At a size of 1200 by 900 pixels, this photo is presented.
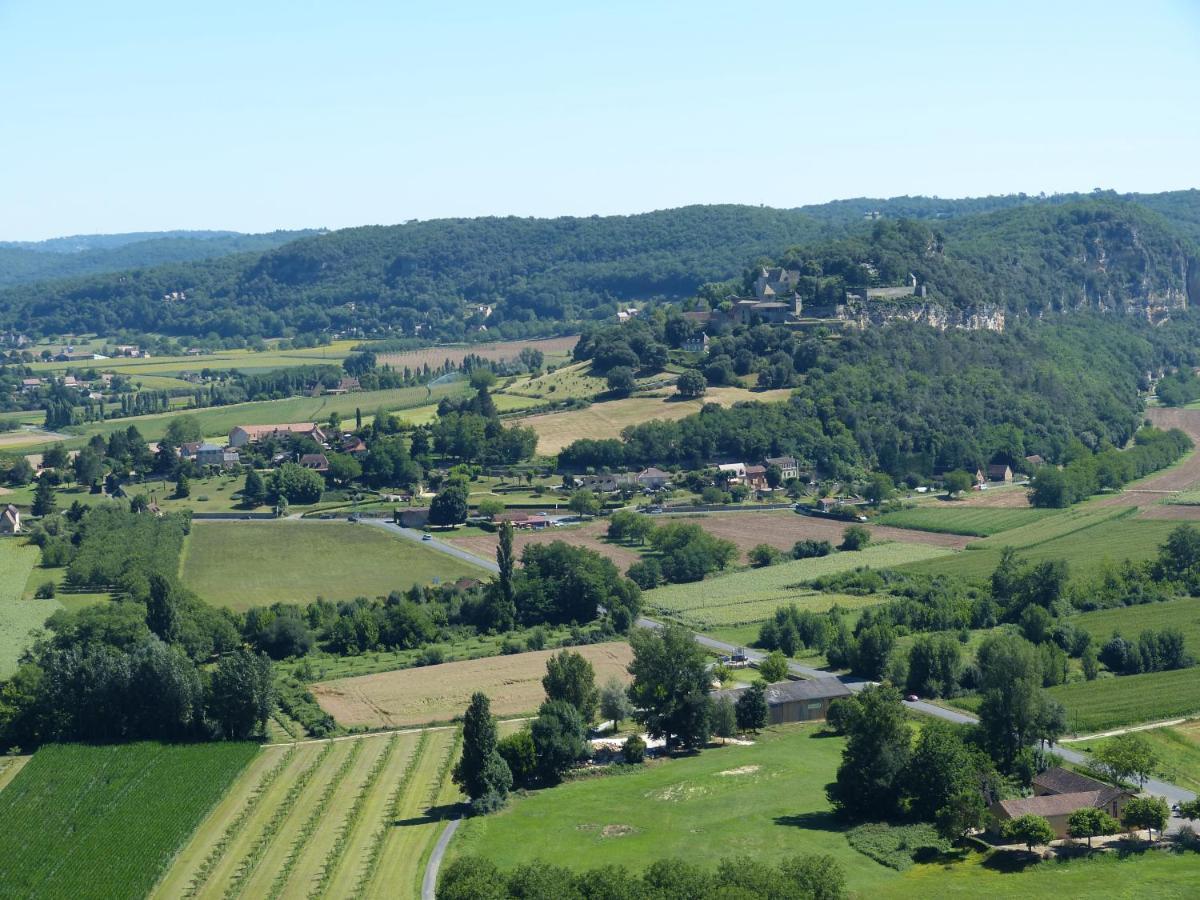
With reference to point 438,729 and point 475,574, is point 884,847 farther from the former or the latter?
point 475,574

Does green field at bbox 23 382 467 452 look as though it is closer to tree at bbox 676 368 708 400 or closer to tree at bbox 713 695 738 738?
tree at bbox 676 368 708 400

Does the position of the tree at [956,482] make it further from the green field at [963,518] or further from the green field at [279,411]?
the green field at [279,411]

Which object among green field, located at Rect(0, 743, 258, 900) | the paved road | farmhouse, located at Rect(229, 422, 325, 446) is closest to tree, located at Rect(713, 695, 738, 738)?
green field, located at Rect(0, 743, 258, 900)

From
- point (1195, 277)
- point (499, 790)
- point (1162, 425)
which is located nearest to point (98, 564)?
point (499, 790)

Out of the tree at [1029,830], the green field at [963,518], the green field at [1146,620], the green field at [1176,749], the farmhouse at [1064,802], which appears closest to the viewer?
the tree at [1029,830]

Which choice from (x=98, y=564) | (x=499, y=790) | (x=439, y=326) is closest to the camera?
(x=499, y=790)

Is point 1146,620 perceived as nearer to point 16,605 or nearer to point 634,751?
point 634,751

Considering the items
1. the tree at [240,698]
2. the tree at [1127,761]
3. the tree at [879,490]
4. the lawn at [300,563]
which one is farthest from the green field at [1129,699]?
the tree at [879,490]
